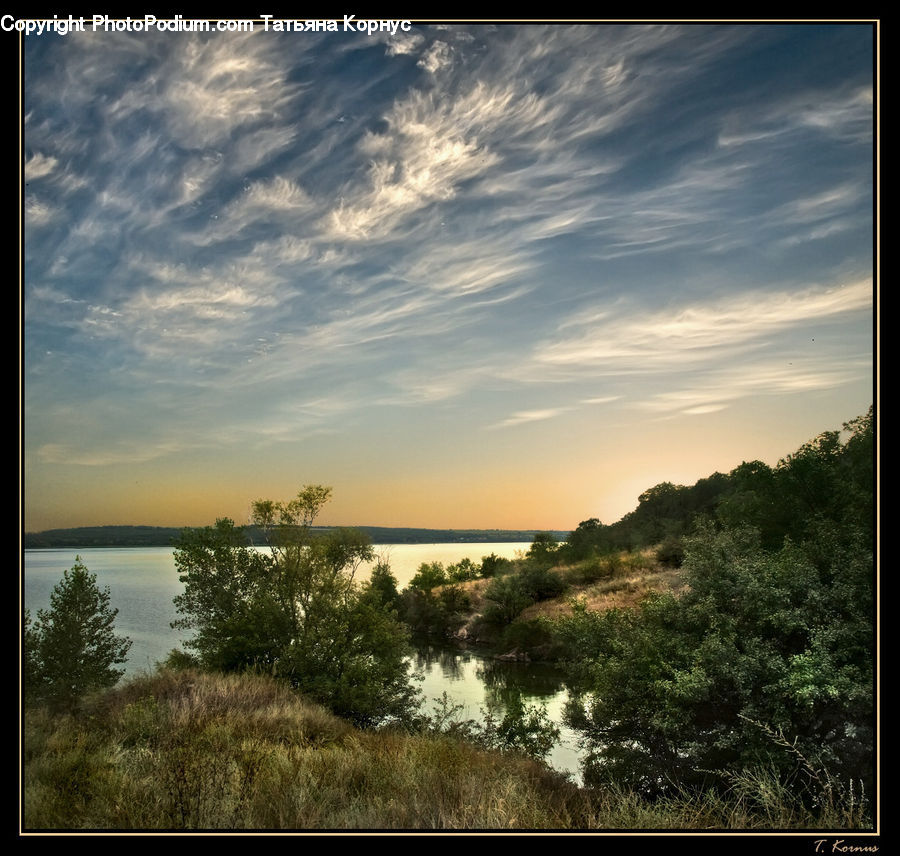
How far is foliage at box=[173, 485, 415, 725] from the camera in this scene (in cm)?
1730

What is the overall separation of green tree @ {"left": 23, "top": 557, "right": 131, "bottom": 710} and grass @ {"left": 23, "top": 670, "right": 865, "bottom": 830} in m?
12.7

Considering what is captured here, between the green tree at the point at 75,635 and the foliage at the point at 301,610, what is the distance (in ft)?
10.9

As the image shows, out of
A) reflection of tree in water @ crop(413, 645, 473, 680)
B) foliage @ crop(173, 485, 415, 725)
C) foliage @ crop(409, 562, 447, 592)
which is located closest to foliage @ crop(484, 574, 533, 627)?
reflection of tree in water @ crop(413, 645, 473, 680)

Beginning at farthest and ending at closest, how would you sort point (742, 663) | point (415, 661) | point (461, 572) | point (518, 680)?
point (461, 572) → point (415, 661) → point (518, 680) → point (742, 663)

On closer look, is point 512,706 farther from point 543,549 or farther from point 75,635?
point 543,549

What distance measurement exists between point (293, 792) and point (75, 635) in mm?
21443

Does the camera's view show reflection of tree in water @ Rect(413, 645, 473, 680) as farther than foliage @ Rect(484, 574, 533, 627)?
No

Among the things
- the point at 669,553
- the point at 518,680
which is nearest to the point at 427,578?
the point at 518,680

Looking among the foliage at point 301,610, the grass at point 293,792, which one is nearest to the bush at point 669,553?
the foliage at point 301,610

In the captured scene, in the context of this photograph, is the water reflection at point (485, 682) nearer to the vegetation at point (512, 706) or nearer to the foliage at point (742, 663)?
the vegetation at point (512, 706)

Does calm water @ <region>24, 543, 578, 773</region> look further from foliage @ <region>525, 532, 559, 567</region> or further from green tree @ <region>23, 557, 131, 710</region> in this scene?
foliage @ <region>525, 532, 559, 567</region>

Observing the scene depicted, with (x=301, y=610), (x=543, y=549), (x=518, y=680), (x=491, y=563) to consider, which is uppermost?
(x=301, y=610)

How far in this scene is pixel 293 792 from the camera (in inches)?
210

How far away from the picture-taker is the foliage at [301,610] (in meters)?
17.3
